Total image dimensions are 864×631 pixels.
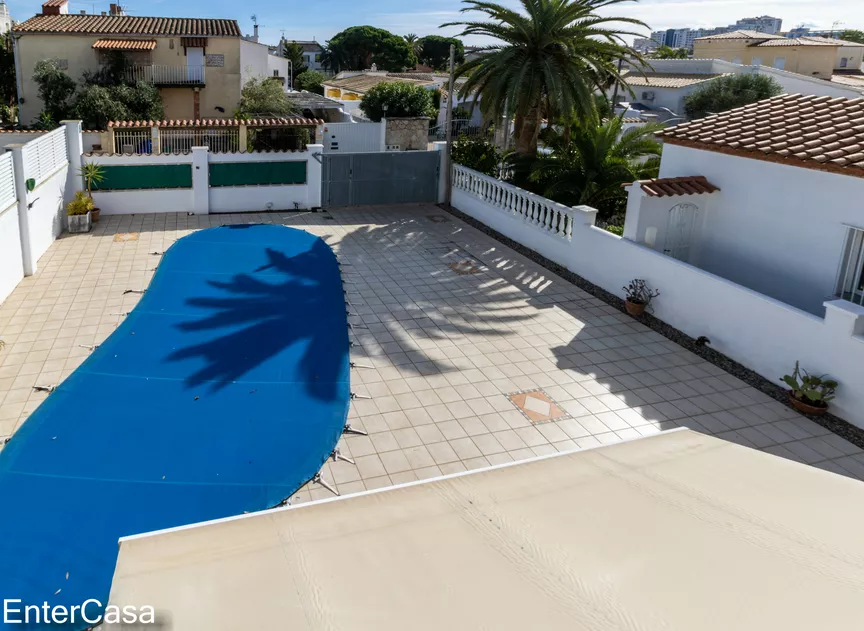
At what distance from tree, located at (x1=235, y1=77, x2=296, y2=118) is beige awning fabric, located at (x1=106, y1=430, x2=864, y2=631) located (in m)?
33.3

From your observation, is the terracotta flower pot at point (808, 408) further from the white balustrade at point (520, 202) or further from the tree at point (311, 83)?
the tree at point (311, 83)

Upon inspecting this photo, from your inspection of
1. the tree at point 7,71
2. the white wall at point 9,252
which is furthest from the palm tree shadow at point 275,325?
the tree at point 7,71

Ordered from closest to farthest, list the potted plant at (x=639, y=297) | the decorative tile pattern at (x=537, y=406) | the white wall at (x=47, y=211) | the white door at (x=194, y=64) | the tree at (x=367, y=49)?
the decorative tile pattern at (x=537, y=406)
the potted plant at (x=639, y=297)
the white wall at (x=47, y=211)
the white door at (x=194, y=64)
the tree at (x=367, y=49)

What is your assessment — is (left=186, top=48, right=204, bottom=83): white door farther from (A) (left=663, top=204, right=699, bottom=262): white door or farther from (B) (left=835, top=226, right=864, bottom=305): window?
(B) (left=835, top=226, right=864, bottom=305): window

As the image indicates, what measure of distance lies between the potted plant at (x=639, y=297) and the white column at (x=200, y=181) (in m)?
12.2

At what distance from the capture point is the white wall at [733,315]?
973cm

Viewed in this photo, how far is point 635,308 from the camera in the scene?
1338cm

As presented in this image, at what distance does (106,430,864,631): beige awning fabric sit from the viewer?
132 inches

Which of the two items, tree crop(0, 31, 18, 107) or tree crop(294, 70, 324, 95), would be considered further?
tree crop(294, 70, 324, 95)

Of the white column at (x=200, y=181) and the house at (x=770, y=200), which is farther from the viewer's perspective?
the white column at (x=200, y=181)

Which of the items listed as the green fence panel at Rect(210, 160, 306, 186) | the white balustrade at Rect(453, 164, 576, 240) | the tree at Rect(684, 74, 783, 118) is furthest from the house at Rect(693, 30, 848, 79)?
the green fence panel at Rect(210, 160, 306, 186)

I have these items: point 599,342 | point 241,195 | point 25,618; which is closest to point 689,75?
point 241,195

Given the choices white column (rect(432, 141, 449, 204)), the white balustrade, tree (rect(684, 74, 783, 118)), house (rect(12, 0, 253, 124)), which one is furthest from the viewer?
tree (rect(684, 74, 783, 118))

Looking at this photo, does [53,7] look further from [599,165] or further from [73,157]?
[599,165]
